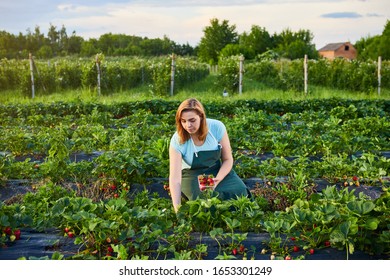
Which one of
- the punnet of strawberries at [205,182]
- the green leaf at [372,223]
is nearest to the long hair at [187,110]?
the punnet of strawberries at [205,182]

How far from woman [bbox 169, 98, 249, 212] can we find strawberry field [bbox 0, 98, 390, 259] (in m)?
0.25

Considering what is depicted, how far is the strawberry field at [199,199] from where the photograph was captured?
249cm

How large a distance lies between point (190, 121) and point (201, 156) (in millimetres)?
385

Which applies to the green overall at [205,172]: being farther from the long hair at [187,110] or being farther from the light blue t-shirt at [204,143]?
the long hair at [187,110]

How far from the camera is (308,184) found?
4332 millimetres

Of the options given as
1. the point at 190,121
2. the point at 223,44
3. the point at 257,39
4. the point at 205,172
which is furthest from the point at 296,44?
the point at 190,121

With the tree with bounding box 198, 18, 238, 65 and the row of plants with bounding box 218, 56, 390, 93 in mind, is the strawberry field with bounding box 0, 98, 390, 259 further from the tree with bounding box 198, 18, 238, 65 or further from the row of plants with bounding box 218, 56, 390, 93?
the tree with bounding box 198, 18, 238, 65

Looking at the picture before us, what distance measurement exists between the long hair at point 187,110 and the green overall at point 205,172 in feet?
0.54

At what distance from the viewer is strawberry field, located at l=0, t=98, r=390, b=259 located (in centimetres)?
249

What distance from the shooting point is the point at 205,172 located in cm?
374

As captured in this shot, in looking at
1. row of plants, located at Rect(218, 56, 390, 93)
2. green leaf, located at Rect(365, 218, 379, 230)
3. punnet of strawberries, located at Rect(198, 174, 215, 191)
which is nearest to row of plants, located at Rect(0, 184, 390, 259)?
green leaf, located at Rect(365, 218, 379, 230)
